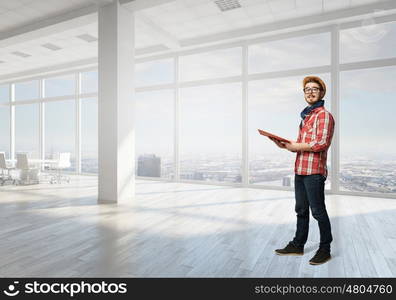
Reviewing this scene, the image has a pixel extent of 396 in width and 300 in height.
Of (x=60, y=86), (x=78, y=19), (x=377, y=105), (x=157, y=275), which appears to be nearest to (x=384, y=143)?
(x=377, y=105)

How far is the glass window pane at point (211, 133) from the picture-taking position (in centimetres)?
662

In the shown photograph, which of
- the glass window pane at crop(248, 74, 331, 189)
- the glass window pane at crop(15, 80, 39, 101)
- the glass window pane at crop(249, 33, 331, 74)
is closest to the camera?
the glass window pane at crop(249, 33, 331, 74)

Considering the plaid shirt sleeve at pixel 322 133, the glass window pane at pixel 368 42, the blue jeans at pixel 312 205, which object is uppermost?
the glass window pane at pixel 368 42

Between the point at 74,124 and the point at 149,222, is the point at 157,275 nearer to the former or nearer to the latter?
the point at 149,222

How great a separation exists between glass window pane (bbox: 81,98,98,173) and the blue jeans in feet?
24.5

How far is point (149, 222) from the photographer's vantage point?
3.46m

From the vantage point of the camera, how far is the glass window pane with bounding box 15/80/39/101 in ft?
32.2

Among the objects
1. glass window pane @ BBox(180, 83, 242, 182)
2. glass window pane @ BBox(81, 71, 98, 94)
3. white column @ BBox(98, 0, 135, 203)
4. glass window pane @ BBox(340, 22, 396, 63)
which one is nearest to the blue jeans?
white column @ BBox(98, 0, 135, 203)

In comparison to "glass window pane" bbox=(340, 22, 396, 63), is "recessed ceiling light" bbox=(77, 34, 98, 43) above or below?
above

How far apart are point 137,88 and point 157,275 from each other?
21.5 feet

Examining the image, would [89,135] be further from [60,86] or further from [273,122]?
[273,122]

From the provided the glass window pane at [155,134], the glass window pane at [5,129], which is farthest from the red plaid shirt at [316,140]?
the glass window pane at [5,129]

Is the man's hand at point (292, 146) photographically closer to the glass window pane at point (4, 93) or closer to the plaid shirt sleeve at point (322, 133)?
the plaid shirt sleeve at point (322, 133)

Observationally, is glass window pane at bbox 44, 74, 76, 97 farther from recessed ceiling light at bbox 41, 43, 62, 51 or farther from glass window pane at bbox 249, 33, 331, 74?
glass window pane at bbox 249, 33, 331, 74
